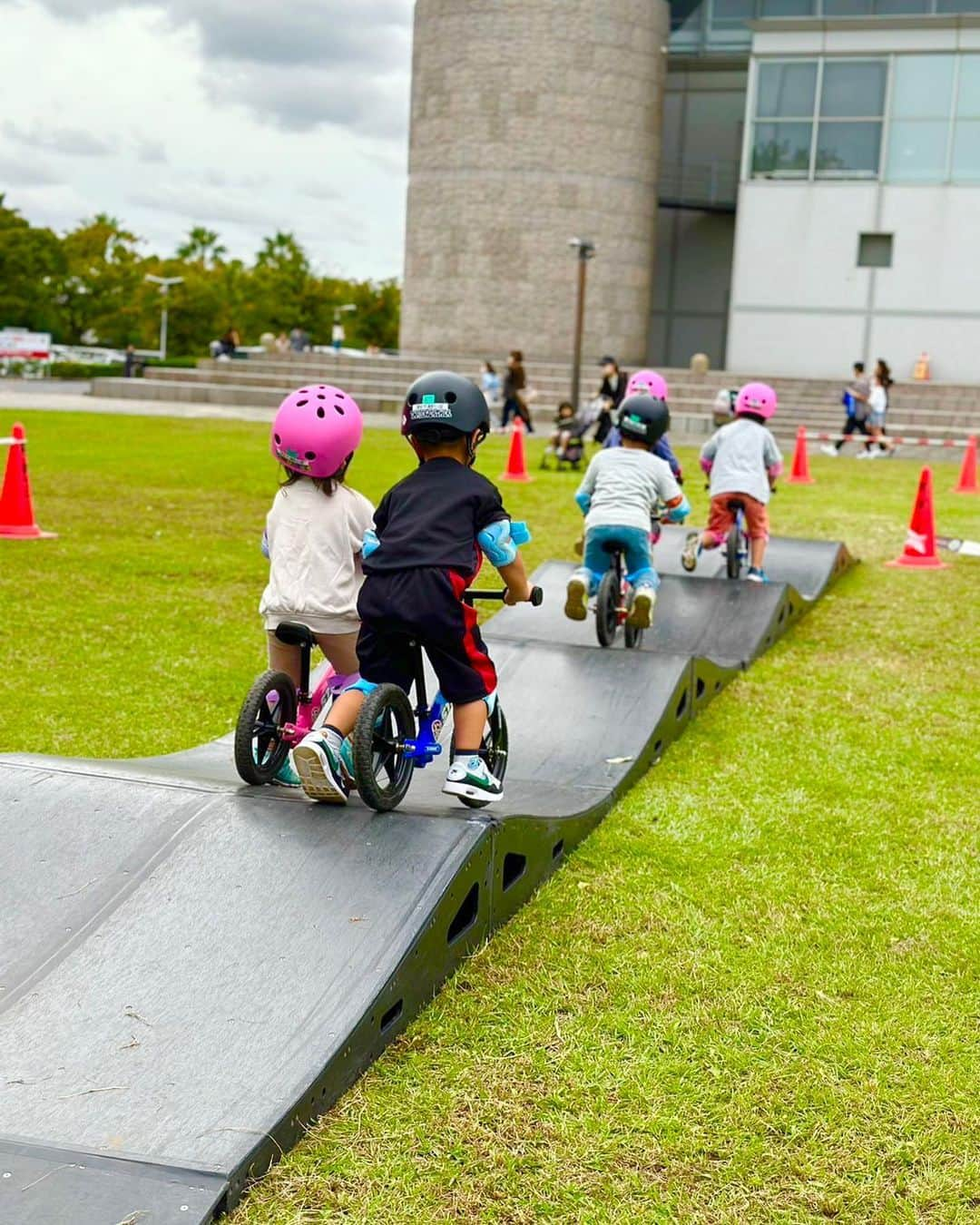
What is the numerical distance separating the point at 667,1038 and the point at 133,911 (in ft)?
5.23

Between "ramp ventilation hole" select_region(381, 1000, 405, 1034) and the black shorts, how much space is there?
1.28 meters

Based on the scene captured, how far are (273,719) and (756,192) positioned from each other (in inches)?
1652

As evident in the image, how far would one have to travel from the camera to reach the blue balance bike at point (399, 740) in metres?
4.69

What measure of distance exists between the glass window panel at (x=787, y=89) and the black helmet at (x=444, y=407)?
137 feet

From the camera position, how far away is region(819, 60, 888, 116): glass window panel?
42.1 meters

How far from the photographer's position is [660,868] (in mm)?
5609

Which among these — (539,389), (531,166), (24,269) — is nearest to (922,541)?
(539,389)

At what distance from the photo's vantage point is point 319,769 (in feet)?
15.5

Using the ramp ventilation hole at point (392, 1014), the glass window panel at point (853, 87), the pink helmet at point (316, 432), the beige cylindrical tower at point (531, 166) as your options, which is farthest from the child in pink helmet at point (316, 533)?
the beige cylindrical tower at point (531, 166)

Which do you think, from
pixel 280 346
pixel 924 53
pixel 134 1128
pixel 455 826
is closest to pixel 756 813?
pixel 455 826

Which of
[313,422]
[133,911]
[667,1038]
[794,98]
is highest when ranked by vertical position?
[794,98]

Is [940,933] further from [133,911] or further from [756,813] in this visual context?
[133,911]

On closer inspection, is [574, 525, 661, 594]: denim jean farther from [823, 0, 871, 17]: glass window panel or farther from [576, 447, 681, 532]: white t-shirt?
[823, 0, 871, 17]: glass window panel

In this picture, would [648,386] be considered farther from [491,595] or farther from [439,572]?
[439,572]
